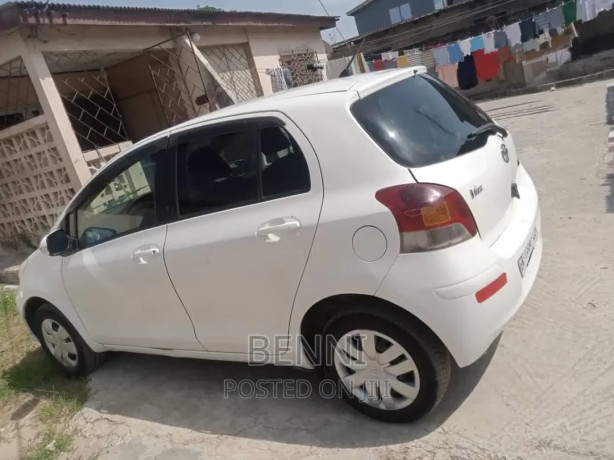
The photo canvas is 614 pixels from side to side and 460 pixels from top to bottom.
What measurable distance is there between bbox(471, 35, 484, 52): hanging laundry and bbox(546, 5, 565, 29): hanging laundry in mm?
Answer: 1726

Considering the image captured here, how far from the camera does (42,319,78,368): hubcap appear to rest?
154 inches

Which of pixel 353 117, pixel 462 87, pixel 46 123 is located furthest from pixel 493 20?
pixel 353 117

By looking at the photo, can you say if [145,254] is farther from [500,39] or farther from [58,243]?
[500,39]

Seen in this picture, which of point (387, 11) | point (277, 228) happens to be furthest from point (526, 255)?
point (387, 11)

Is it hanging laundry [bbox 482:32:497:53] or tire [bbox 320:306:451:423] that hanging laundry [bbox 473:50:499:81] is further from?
tire [bbox 320:306:451:423]

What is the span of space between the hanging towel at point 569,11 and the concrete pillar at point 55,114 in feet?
40.5

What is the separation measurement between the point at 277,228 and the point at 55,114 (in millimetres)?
5285

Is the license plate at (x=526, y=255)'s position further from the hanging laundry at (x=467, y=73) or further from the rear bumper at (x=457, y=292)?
the hanging laundry at (x=467, y=73)

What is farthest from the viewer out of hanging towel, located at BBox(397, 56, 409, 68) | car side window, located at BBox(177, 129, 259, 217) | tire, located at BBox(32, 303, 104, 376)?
hanging towel, located at BBox(397, 56, 409, 68)

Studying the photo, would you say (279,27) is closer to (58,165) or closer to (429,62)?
(429,62)

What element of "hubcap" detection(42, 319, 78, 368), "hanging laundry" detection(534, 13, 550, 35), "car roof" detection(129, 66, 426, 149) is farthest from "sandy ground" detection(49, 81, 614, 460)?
"hanging laundry" detection(534, 13, 550, 35)

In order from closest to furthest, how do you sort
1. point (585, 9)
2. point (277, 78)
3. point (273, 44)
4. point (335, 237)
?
1. point (335, 237)
2. point (277, 78)
3. point (273, 44)
4. point (585, 9)

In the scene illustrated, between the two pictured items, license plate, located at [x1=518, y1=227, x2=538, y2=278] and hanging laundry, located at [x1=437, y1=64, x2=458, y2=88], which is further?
hanging laundry, located at [x1=437, y1=64, x2=458, y2=88]

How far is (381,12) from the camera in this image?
34.5 meters
